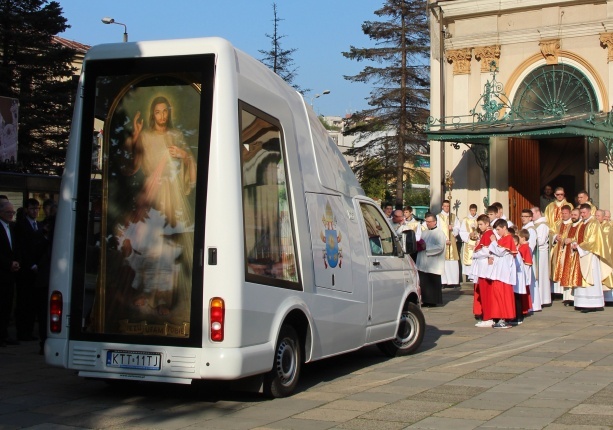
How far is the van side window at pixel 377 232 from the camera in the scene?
36.1 ft

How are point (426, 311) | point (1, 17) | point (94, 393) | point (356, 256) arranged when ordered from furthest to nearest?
point (1, 17), point (426, 311), point (356, 256), point (94, 393)

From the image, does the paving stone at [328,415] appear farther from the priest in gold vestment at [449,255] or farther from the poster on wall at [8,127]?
the poster on wall at [8,127]

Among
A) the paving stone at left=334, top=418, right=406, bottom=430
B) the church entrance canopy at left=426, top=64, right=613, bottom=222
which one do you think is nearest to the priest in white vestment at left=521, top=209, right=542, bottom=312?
the church entrance canopy at left=426, top=64, right=613, bottom=222

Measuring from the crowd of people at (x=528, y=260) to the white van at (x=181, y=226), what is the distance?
250 inches

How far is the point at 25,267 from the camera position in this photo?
1279 cm

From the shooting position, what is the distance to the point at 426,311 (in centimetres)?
1750

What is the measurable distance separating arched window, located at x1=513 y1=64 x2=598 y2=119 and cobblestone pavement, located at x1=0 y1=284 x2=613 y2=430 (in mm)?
13255

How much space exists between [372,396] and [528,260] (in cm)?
813

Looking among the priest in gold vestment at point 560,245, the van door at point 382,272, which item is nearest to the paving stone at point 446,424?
the van door at point 382,272

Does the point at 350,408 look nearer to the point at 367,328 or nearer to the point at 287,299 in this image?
the point at 287,299

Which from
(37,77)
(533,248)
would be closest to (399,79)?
(37,77)

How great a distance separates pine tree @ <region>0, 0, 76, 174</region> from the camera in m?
36.2

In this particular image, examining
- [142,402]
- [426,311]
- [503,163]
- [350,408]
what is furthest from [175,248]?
[503,163]

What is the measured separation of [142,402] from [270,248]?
1792 millimetres
